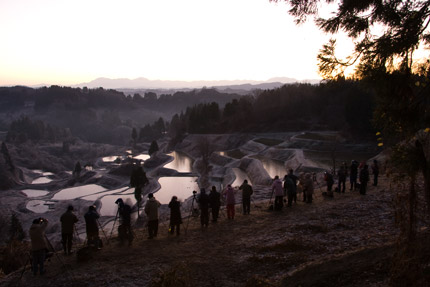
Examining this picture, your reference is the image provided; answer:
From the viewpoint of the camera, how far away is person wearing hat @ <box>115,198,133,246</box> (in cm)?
1294

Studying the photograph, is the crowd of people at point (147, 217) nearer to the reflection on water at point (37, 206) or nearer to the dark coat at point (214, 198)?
the dark coat at point (214, 198)

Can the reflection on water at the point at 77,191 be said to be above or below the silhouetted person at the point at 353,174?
below

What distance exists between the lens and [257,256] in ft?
36.2

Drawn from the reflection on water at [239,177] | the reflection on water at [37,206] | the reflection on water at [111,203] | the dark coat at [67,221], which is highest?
the dark coat at [67,221]

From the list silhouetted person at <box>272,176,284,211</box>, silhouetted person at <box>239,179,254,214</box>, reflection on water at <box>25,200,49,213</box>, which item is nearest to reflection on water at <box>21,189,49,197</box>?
reflection on water at <box>25,200,49,213</box>

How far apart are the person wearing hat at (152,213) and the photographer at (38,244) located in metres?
3.79

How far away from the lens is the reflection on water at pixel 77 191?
199 feet

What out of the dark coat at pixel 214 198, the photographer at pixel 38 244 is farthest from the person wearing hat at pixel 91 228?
the dark coat at pixel 214 198

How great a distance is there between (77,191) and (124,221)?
2218 inches

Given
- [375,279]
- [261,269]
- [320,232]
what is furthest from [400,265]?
[320,232]

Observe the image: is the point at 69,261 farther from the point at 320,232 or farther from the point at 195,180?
the point at 195,180

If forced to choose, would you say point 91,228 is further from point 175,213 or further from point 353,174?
point 353,174

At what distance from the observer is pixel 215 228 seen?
14805 mm

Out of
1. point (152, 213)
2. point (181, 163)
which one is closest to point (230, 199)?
point (152, 213)
